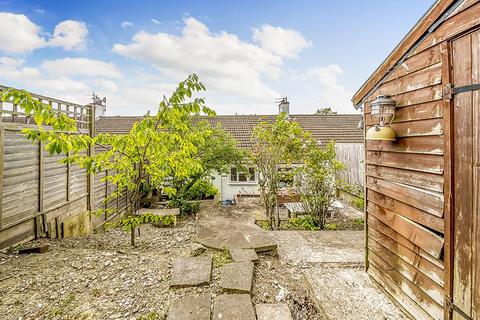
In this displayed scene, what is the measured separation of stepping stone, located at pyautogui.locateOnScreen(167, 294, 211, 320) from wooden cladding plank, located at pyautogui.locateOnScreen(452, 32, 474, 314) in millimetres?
2085

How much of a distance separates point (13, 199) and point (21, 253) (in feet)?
2.85

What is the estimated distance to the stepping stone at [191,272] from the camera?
2639 millimetres

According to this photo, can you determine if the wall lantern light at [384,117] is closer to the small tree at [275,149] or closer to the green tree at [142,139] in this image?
the green tree at [142,139]

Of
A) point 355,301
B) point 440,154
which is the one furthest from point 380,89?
point 355,301

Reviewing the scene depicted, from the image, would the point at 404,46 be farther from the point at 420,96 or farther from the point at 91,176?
the point at 91,176

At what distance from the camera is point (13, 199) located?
375cm

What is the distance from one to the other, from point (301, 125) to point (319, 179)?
10.0m

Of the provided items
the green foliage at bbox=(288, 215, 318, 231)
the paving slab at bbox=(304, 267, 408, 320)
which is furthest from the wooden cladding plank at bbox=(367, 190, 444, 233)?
the green foliage at bbox=(288, 215, 318, 231)

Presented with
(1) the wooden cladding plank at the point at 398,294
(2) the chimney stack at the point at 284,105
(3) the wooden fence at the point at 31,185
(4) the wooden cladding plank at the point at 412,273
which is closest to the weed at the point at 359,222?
(1) the wooden cladding plank at the point at 398,294

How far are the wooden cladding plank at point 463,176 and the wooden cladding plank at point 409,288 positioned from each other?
0.99 ft

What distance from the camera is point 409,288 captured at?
7.96ft

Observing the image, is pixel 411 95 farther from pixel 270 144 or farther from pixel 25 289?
pixel 25 289

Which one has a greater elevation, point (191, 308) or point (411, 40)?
point (411, 40)

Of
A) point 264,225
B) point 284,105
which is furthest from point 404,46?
point 284,105
